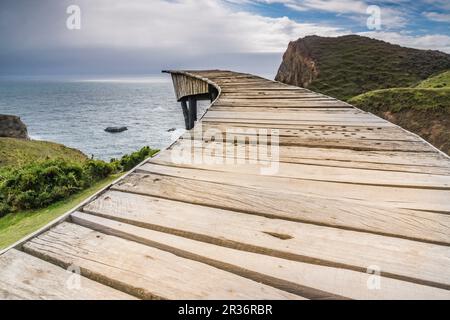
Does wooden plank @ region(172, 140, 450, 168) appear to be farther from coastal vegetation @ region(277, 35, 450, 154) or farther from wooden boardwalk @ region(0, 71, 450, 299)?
coastal vegetation @ region(277, 35, 450, 154)

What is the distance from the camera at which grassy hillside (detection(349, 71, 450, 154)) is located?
718 centimetres

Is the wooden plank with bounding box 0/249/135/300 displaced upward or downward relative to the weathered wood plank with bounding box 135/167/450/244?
downward

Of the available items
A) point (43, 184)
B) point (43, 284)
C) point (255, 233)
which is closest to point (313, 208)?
point (255, 233)

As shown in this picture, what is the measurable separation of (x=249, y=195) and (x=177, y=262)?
82 cm

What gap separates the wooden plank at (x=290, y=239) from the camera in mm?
1425

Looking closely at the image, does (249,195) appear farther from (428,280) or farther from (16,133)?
(16,133)

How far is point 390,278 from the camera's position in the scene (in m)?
1.35

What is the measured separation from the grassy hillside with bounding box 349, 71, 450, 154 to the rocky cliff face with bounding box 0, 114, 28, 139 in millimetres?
32953

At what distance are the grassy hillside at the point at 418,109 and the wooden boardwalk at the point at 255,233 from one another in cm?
490

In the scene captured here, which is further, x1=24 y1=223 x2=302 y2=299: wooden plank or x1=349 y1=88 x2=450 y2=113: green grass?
x1=349 y1=88 x2=450 y2=113: green grass

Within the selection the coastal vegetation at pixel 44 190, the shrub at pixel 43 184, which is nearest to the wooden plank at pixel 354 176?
the coastal vegetation at pixel 44 190

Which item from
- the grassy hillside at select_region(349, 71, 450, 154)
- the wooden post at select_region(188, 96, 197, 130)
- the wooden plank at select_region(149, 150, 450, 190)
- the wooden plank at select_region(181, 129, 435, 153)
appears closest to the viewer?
the wooden plank at select_region(149, 150, 450, 190)

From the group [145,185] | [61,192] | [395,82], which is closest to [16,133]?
[61,192]

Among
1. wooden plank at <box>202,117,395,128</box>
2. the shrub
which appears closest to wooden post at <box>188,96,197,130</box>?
the shrub
